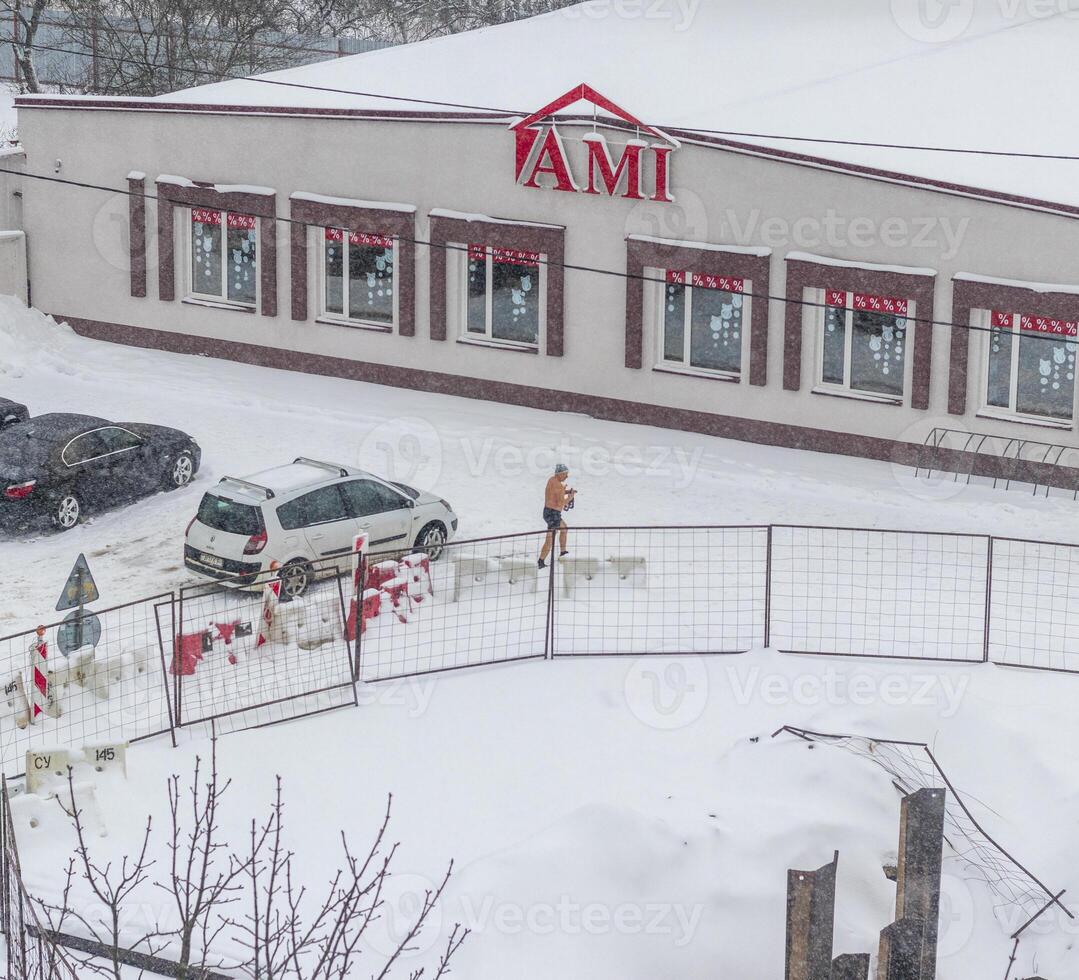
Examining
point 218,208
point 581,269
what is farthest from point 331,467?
point 218,208

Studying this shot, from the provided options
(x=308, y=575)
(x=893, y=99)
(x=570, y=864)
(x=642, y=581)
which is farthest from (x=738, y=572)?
(x=893, y=99)

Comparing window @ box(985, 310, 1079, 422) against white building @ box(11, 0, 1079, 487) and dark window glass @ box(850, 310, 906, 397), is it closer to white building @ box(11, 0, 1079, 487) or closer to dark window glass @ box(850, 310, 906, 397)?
white building @ box(11, 0, 1079, 487)

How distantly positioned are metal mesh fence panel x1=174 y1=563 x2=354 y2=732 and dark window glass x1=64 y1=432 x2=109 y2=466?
13.6 ft

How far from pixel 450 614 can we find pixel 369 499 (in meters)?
2.86

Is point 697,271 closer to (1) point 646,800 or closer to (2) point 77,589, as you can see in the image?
(2) point 77,589

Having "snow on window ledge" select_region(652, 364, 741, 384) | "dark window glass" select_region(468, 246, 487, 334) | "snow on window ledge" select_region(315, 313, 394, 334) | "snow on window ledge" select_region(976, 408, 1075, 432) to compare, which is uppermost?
"dark window glass" select_region(468, 246, 487, 334)

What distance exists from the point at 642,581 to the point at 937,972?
7254 millimetres

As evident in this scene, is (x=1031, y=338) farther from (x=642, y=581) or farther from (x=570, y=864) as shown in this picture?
(x=570, y=864)

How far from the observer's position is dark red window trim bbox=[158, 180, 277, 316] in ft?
95.7

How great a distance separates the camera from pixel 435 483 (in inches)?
941

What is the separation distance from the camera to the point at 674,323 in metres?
26.6

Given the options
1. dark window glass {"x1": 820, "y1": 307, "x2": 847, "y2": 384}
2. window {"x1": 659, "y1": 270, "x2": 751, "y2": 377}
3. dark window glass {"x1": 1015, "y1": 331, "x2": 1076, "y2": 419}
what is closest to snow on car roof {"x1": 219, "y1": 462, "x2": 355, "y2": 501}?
window {"x1": 659, "y1": 270, "x2": 751, "y2": 377}

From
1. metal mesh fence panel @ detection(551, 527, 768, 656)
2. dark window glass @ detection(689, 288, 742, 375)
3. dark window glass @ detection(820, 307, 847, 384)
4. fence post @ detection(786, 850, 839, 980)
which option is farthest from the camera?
dark window glass @ detection(689, 288, 742, 375)

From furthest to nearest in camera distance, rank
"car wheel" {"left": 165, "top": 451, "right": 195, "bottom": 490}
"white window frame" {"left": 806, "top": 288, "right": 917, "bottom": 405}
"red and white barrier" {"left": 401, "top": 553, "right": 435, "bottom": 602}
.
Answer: "white window frame" {"left": 806, "top": 288, "right": 917, "bottom": 405}, "car wheel" {"left": 165, "top": 451, "right": 195, "bottom": 490}, "red and white barrier" {"left": 401, "top": 553, "right": 435, "bottom": 602}
